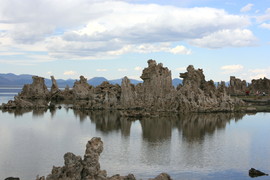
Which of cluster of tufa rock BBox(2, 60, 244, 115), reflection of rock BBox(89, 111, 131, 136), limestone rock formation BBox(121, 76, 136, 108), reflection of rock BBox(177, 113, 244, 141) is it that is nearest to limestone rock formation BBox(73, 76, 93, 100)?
cluster of tufa rock BBox(2, 60, 244, 115)

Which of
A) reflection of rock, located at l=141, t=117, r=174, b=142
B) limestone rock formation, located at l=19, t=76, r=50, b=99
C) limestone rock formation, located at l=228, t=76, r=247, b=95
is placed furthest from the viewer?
limestone rock formation, located at l=228, t=76, r=247, b=95

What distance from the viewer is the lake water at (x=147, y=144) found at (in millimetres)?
46438

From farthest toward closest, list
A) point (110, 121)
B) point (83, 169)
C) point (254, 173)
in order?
point (110, 121) → point (254, 173) → point (83, 169)

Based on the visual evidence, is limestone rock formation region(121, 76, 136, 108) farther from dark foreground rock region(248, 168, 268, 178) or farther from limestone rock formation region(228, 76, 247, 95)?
dark foreground rock region(248, 168, 268, 178)

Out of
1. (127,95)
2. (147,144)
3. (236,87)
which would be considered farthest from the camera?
(236,87)

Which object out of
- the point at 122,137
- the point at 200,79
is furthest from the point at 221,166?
the point at 200,79

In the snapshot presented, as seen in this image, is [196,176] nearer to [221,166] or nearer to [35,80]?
[221,166]

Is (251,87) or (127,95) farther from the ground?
(251,87)

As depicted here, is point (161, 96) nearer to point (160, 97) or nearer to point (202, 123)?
point (160, 97)

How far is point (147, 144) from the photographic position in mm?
63500

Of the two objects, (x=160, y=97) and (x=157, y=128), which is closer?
(x=157, y=128)

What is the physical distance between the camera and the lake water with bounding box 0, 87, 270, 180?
46.4 metres

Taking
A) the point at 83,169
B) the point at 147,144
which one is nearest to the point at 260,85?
the point at 147,144

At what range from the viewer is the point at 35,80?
633 ft
